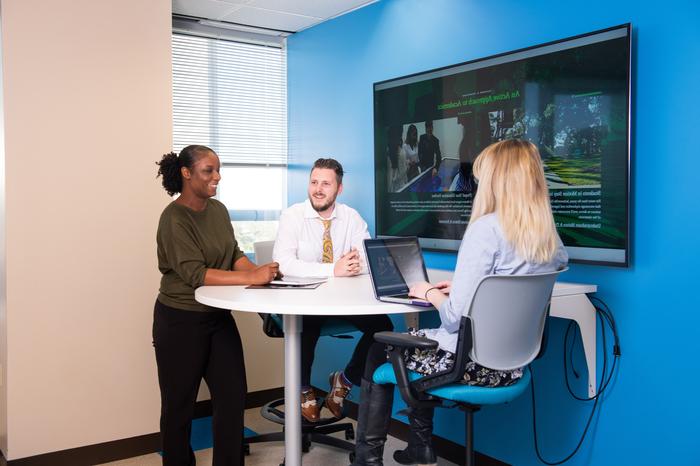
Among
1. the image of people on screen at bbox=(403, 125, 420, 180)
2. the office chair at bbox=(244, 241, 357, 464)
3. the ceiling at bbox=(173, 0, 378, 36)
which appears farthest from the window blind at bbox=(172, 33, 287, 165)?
the image of people on screen at bbox=(403, 125, 420, 180)

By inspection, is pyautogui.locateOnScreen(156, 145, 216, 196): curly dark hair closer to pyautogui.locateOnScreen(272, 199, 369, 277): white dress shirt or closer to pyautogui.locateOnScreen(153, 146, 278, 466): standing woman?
pyautogui.locateOnScreen(153, 146, 278, 466): standing woman

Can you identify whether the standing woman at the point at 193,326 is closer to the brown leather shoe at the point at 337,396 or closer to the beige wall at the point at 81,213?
the brown leather shoe at the point at 337,396

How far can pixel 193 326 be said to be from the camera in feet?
9.49

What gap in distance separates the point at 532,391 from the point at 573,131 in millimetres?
1157

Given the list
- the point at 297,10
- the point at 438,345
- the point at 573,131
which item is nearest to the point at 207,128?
the point at 297,10

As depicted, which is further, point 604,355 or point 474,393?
point 604,355

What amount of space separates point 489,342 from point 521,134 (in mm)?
1219

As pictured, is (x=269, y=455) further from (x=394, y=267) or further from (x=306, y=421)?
(x=394, y=267)

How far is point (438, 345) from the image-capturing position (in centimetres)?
227

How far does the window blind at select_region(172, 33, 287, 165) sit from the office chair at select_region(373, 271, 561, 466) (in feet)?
9.32

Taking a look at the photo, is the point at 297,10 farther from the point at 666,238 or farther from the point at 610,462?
the point at 610,462

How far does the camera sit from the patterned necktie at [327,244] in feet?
11.5

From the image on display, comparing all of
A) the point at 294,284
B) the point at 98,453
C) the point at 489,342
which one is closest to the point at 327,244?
the point at 294,284

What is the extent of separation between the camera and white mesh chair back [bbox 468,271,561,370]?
2.15 meters
